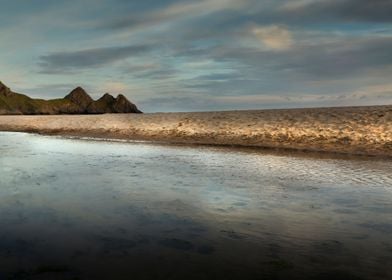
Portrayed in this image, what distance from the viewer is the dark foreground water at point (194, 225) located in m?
6.02

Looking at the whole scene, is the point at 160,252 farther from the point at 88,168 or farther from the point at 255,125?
the point at 255,125

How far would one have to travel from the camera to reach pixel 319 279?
5645mm

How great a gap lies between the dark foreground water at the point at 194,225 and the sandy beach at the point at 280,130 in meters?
12.4

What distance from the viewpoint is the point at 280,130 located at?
3422 centimetres

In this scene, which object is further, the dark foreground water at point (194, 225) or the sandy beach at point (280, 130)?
the sandy beach at point (280, 130)

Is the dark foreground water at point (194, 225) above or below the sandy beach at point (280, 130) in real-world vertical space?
below

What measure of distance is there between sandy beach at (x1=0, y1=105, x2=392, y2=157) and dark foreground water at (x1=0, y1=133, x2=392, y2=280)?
489 inches

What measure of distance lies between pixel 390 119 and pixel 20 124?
2187 inches

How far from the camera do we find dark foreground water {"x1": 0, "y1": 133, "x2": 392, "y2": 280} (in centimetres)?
602

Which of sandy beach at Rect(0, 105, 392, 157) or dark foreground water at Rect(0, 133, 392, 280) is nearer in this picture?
dark foreground water at Rect(0, 133, 392, 280)

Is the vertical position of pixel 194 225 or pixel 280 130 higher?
pixel 280 130

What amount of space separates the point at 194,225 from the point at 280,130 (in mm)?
26831

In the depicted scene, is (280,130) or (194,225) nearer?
→ (194,225)

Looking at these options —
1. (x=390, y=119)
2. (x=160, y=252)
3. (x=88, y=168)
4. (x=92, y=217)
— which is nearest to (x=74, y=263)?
(x=160, y=252)
